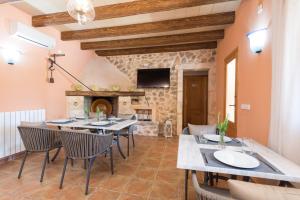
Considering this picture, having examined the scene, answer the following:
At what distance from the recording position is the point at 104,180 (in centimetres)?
223

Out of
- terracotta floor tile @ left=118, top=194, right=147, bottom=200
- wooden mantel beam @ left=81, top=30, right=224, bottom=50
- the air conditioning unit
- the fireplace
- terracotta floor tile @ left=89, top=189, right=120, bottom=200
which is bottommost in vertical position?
terracotta floor tile @ left=118, top=194, right=147, bottom=200

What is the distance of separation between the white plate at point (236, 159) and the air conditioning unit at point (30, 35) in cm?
346

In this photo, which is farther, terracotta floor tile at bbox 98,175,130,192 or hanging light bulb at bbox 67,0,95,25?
terracotta floor tile at bbox 98,175,130,192

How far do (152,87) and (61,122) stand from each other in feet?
9.68

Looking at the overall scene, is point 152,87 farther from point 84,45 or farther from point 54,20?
point 54,20

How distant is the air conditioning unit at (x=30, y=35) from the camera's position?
107 inches

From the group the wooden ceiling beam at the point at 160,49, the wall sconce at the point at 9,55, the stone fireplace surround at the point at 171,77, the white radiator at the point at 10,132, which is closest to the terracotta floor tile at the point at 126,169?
the white radiator at the point at 10,132

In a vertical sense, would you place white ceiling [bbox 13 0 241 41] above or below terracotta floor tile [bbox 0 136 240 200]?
above

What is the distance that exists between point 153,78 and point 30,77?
3105 mm

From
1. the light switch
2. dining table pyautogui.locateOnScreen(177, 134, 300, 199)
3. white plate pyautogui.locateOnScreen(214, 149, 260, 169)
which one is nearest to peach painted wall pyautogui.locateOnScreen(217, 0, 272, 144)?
the light switch

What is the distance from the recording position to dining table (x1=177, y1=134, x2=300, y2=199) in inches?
41.6

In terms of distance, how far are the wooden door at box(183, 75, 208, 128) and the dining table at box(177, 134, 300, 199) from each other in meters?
4.68

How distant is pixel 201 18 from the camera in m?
3.02

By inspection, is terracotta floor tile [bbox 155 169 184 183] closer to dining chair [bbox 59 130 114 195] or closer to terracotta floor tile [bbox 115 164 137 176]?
terracotta floor tile [bbox 115 164 137 176]
